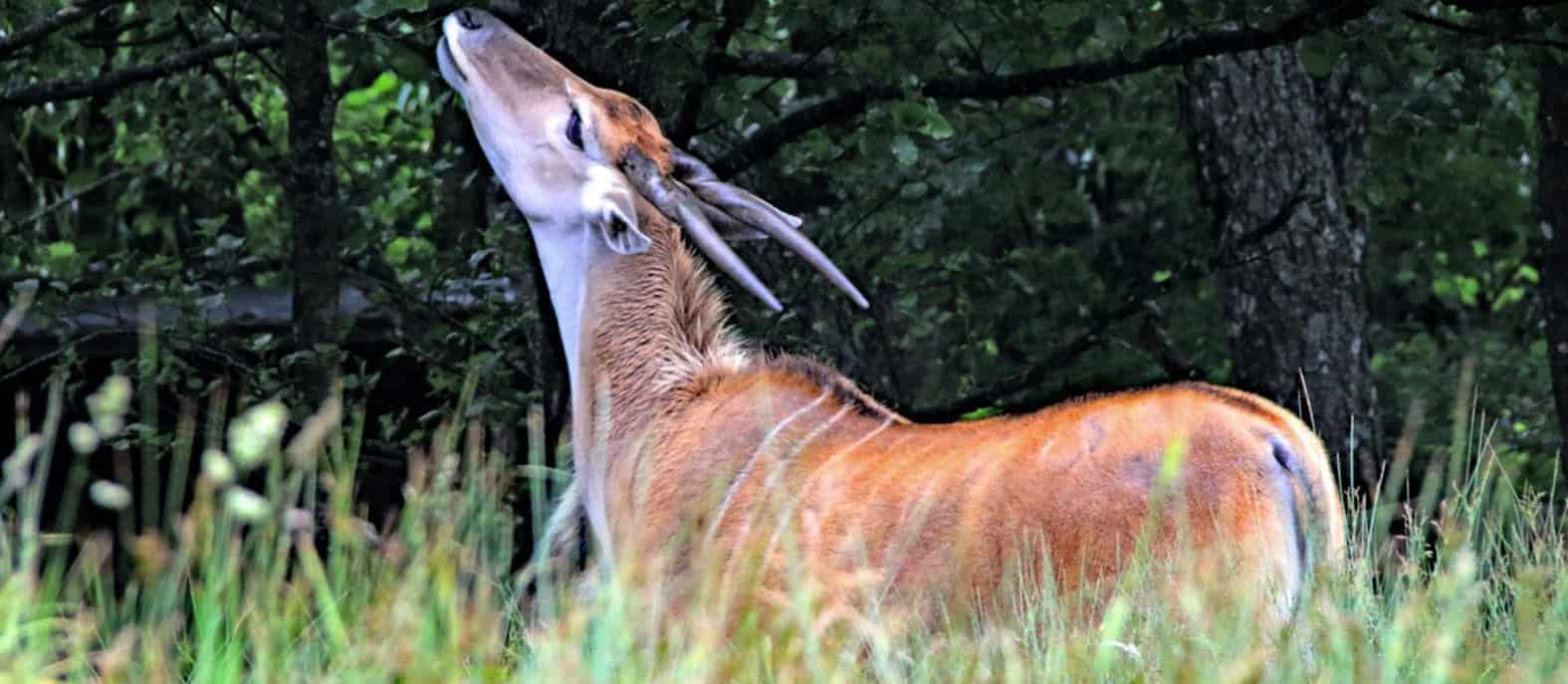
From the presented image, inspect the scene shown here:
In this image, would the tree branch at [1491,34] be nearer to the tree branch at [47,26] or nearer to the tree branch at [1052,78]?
the tree branch at [1052,78]

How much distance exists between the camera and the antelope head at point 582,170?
19.6 feet

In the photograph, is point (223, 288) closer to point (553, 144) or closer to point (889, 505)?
point (553, 144)

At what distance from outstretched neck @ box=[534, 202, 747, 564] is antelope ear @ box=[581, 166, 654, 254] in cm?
8

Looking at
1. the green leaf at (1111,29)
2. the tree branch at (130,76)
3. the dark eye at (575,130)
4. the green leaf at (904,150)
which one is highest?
the tree branch at (130,76)

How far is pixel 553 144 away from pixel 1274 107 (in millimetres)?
3527

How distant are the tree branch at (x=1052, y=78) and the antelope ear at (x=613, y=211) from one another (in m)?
1.12

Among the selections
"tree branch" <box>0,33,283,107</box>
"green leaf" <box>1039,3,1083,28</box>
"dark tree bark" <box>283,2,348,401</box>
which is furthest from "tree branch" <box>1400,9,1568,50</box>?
"tree branch" <box>0,33,283,107</box>

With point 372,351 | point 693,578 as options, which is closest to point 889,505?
point 693,578

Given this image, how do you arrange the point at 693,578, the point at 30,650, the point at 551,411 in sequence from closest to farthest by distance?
the point at 30,650, the point at 693,578, the point at 551,411

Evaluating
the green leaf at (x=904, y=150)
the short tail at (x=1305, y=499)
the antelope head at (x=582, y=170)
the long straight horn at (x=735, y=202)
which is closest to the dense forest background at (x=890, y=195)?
the green leaf at (x=904, y=150)

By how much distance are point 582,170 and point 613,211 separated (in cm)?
24

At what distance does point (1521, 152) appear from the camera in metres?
10.9

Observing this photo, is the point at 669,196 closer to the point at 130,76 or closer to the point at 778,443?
the point at 778,443

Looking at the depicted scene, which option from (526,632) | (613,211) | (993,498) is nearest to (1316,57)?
(613,211)
